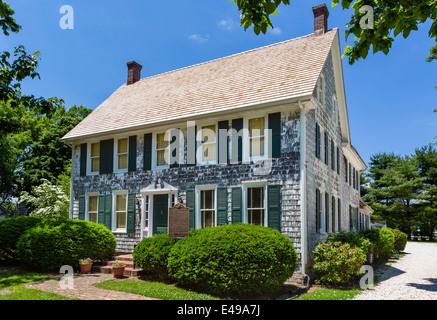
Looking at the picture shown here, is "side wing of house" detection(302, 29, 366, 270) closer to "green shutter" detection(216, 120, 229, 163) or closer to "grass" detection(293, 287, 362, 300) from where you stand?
"grass" detection(293, 287, 362, 300)

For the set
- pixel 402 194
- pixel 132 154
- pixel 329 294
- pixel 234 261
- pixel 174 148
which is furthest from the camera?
pixel 402 194

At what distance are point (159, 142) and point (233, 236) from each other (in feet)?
21.8

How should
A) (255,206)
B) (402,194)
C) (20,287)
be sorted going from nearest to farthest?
(20,287) < (255,206) < (402,194)

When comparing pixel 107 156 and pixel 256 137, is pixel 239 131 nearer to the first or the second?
pixel 256 137

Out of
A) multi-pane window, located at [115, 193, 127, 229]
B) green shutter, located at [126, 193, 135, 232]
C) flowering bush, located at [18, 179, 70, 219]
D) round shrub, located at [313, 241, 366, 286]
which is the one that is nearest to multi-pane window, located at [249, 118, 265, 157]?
round shrub, located at [313, 241, 366, 286]

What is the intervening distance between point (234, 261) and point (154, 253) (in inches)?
120

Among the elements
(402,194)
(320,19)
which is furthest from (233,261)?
(402,194)

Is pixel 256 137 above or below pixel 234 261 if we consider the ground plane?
above

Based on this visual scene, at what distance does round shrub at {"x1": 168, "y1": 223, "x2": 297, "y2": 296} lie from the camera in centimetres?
888

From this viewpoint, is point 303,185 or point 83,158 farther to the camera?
point 83,158

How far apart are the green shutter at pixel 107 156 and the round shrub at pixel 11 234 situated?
3416 mm

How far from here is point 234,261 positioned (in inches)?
351
